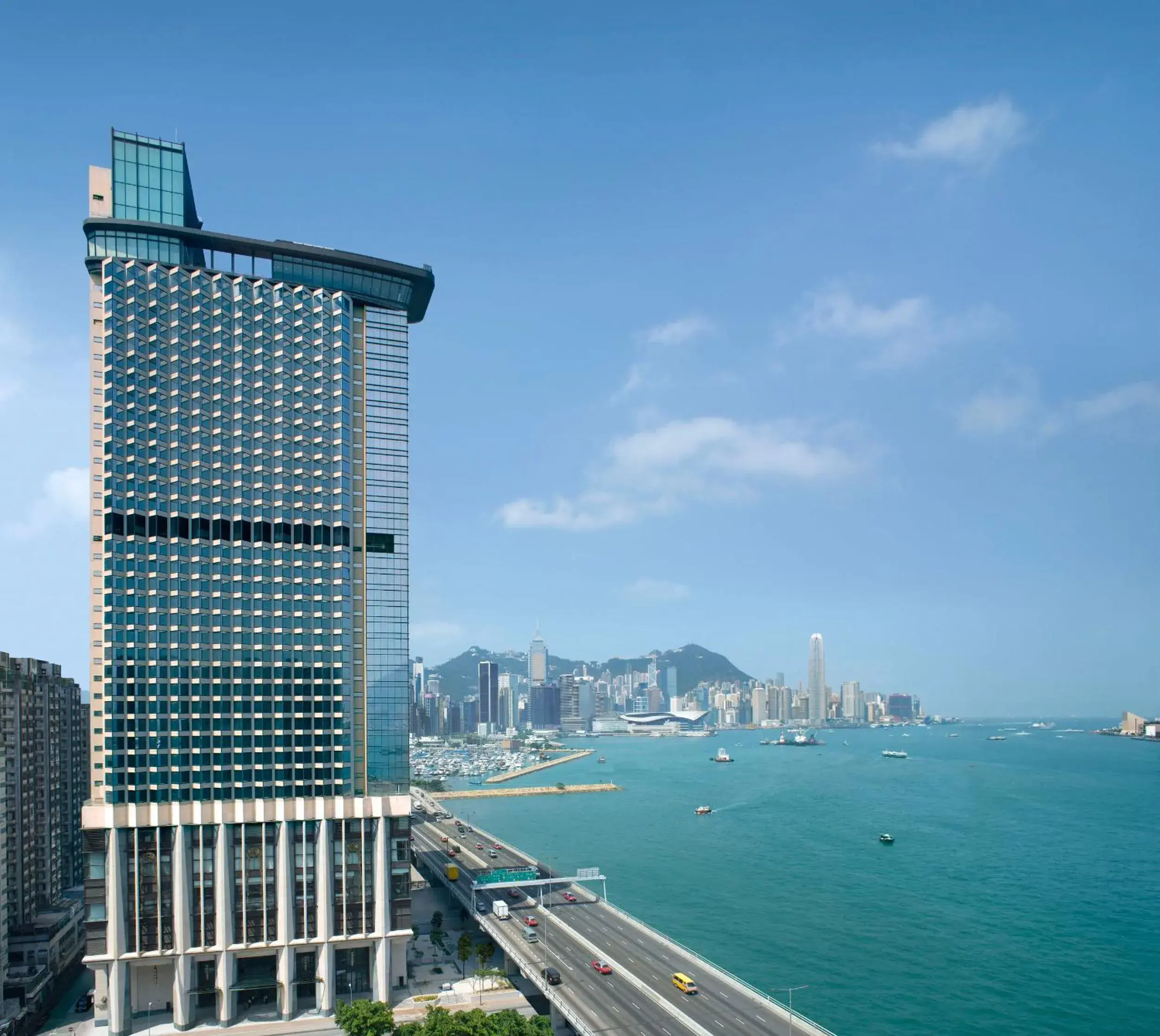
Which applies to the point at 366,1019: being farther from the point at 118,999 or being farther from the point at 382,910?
the point at 118,999

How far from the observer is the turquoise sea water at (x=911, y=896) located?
6750 cm

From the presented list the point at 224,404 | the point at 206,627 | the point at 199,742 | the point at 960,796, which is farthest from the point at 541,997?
the point at 960,796

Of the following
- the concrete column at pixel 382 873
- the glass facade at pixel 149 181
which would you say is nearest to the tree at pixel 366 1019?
the concrete column at pixel 382 873

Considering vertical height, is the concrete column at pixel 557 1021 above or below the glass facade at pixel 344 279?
below

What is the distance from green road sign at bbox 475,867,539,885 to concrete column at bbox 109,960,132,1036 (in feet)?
98.5

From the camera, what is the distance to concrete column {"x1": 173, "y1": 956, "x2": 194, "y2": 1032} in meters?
59.7

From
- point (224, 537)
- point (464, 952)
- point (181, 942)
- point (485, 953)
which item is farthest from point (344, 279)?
point (485, 953)

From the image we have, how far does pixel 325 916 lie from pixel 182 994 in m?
9.48

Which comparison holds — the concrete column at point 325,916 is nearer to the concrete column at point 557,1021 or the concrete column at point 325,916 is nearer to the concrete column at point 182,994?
the concrete column at point 182,994

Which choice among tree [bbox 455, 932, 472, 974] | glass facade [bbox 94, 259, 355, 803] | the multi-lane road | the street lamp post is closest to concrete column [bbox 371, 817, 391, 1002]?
glass facade [bbox 94, 259, 355, 803]

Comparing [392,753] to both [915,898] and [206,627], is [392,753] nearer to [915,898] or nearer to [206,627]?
[206,627]

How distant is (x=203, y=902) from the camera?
200 ft

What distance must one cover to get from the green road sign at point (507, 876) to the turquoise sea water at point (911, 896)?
12.6 m

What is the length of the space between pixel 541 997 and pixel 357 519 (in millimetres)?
36408
